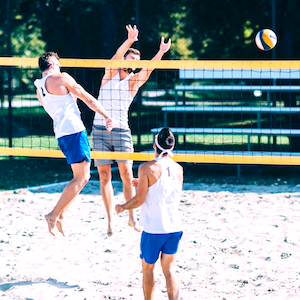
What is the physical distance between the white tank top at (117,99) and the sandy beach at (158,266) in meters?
1.48

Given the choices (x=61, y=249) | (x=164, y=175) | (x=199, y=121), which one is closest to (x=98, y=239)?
(x=61, y=249)

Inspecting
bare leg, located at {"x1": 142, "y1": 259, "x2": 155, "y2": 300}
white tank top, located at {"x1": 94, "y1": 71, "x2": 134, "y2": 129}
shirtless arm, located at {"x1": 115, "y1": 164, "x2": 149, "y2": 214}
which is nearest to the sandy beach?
bare leg, located at {"x1": 142, "y1": 259, "x2": 155, "y2": 300}

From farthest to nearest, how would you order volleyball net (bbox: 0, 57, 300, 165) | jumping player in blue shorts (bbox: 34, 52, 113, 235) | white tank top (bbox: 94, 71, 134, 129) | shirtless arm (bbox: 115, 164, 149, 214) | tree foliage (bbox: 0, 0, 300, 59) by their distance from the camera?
tree foliage (bbox: 0, 0, 300, 59), volleyball net (bbox: 0, 57, 300, 165), white tank top (bbox: 94, 71, 134, 129), jumping player in blue shorts (bbox: 34, 52, 113, 235), shirtless arm (bbox: 115, 164, 149, 214)

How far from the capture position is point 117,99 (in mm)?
6238

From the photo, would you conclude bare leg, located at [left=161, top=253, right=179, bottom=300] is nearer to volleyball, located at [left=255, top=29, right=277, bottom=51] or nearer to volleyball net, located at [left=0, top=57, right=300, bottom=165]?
volleyball net, located at [left=0, top=57, right=300, bottom=165]

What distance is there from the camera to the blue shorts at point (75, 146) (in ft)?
17.8

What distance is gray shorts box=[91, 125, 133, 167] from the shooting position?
625cm

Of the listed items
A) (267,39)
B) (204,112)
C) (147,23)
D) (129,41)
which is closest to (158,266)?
(129,41)

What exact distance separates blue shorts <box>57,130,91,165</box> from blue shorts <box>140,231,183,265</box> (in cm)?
131

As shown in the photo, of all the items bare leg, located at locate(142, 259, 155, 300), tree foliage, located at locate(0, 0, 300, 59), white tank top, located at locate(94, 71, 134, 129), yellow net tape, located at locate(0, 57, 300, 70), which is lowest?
bare leg, located at locate(142, 259, 155, 300)

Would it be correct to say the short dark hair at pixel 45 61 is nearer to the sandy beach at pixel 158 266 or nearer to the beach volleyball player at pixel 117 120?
the beach volleyball player at pixel 117 120

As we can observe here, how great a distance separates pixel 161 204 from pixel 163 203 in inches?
0.7

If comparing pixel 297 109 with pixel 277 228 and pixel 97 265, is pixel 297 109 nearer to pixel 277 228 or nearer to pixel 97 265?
pixel 277 228

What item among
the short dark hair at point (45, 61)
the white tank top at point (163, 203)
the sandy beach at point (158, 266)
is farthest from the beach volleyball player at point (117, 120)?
the white tank top at point (163, 203)
